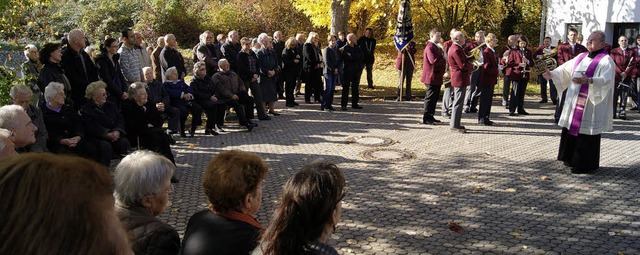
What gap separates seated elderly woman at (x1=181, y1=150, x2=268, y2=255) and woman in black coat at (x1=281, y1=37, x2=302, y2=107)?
447 inches

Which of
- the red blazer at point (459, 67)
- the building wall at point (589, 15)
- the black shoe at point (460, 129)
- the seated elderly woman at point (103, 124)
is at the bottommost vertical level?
the black shoe at point (460, 129)

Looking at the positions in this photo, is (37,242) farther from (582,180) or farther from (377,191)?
(582,180)

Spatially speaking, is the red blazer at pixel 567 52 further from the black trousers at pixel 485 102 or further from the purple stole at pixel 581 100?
the purple stole at pixel 581 100

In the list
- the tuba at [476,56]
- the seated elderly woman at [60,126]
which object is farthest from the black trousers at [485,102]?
the seated elderly woman at [60,126]

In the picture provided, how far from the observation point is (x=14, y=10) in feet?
26.6

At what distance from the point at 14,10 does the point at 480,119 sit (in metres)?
9.02

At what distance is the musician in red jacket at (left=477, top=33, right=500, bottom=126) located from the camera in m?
12.2

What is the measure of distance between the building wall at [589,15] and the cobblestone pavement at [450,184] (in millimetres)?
Answer: 7251

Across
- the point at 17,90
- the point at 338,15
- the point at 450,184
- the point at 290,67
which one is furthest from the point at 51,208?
the point at 338,15

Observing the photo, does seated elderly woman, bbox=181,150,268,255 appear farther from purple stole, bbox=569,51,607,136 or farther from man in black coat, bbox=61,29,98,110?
man in black coat, bbox=61,29,98,110

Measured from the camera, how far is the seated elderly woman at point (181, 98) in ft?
34.3

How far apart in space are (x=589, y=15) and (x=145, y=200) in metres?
19.4

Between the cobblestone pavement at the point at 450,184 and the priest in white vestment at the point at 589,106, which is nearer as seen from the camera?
the cobblestone pavement at the point at 450,184

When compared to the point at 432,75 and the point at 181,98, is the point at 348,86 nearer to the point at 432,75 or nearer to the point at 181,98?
the point at 432,75
